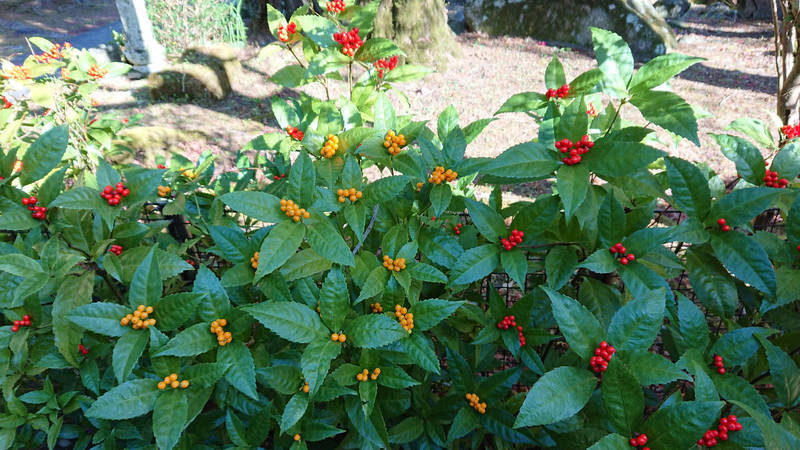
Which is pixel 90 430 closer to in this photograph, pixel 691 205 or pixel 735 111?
pixel 691 205

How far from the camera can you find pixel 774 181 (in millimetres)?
1369

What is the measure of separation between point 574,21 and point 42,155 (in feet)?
37.2

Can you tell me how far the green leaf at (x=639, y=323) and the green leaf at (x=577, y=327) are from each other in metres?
0.04

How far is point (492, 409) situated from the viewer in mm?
1472

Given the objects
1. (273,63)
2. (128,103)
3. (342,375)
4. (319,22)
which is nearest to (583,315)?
(342,375)

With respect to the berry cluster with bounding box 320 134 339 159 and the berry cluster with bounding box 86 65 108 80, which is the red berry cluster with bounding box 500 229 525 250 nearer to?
the berry cluster with bounding box 320 134 339 159

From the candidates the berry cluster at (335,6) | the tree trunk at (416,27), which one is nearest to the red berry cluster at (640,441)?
the berry cluster at (335,6)

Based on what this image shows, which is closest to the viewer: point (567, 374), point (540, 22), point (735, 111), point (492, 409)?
point (567, 374)

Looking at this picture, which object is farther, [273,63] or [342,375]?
[273,63]

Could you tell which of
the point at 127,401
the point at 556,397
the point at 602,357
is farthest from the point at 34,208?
the point at 602,357

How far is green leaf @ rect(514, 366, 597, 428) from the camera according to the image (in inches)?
41.1

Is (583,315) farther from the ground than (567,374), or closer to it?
farther from the ground

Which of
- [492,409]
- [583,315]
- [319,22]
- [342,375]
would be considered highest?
[319,22]

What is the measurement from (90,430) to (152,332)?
3.11 feet
